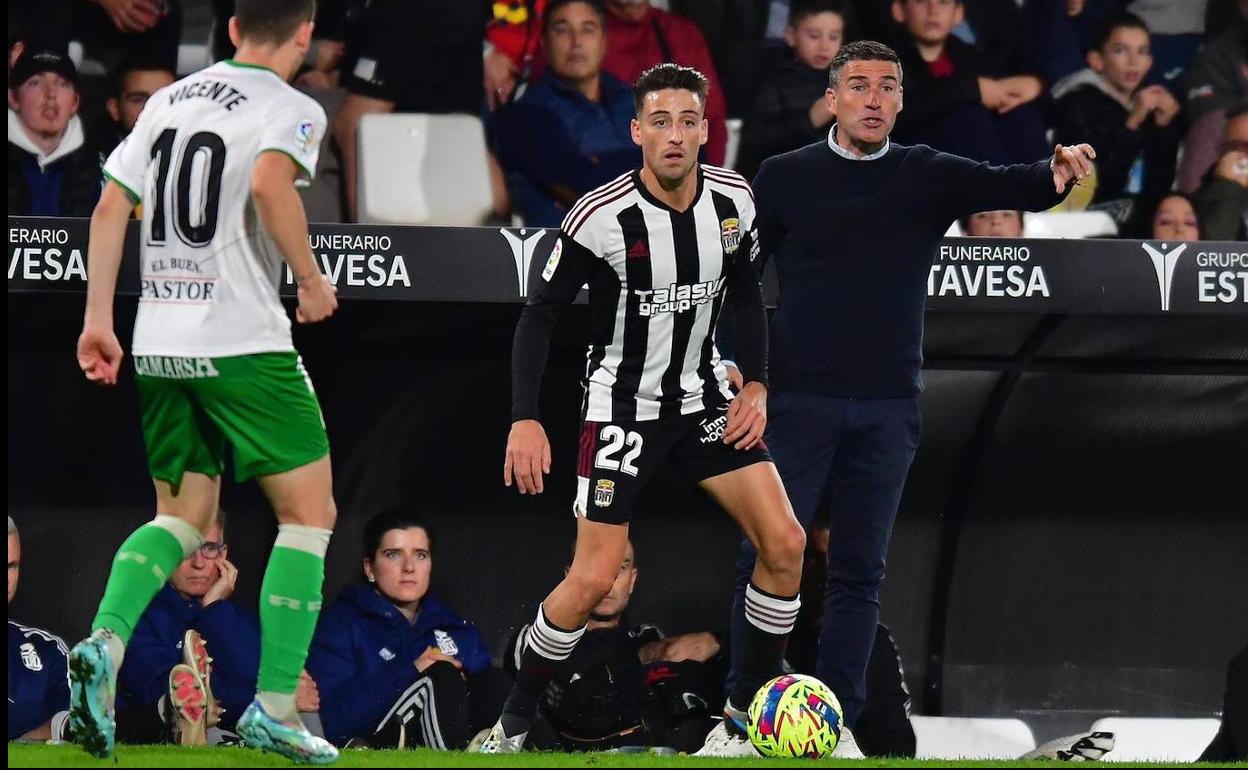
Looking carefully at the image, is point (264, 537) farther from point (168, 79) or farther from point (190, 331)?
point (190, 331)

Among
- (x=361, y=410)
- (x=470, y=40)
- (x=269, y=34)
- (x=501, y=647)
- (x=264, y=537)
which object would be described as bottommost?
(x=501, y=647)

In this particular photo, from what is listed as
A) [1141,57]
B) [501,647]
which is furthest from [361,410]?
[1141,57]

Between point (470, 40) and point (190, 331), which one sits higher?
point (470, 40)

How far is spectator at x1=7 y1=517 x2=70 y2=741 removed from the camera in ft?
19.2

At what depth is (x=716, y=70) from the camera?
7.09 metres

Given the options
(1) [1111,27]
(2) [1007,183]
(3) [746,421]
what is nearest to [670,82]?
(3) [746,421]

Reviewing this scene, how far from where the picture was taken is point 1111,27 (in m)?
7.44

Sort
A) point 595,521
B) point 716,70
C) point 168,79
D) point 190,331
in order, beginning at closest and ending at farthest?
point 190,331 → point 595,521 → point 168,79 → point 716,70

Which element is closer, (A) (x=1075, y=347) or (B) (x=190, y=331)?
(B) (x=190, y=331)

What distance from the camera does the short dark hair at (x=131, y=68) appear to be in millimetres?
6602

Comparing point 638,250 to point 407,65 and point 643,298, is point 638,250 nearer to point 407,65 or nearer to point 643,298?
point 643,298

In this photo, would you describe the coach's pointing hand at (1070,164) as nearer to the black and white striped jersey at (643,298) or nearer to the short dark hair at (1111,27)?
the black and white striped jersey at (643,298)

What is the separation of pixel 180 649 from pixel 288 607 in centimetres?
259

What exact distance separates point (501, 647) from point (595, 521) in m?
2.42
